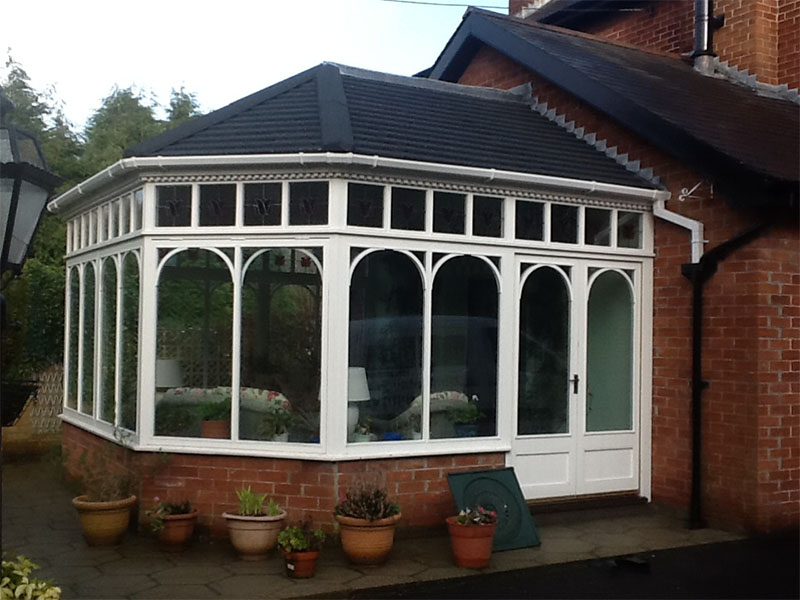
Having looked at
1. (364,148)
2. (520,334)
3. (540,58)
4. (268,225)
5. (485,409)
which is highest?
(540,58)

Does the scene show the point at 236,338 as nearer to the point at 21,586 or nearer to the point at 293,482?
the point at 293,482

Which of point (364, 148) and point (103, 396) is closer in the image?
point (364, 148)

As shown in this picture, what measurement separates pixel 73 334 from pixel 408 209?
4444 mm

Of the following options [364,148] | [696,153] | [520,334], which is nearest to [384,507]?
[520,334]

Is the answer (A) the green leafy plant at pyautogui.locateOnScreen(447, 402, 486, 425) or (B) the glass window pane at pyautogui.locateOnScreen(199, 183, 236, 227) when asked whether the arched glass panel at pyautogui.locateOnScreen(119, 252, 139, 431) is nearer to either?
(B) the glass window pane at pyautogui.locateOnScreen(199, 183, 236, 227)

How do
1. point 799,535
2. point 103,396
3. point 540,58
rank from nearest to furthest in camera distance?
1. point 799,535
2. point 103,396
3. point 540,58

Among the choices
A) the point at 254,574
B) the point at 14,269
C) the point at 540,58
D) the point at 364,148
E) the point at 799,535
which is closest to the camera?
the point at 14,269

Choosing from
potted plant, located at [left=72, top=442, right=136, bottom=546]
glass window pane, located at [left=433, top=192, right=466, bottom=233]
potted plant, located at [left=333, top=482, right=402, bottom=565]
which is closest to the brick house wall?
glass window pane, located at [left=433, top=192, right=466, bottom=233]

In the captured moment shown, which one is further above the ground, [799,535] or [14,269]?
[14,269]

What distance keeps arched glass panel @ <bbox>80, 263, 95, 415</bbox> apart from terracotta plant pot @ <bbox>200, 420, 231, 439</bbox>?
2.18 metres

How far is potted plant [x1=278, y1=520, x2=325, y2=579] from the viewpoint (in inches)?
227

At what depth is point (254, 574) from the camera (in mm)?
5922

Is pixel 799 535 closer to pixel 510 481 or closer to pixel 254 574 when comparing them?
pixel 510 481

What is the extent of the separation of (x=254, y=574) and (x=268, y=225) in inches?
104
